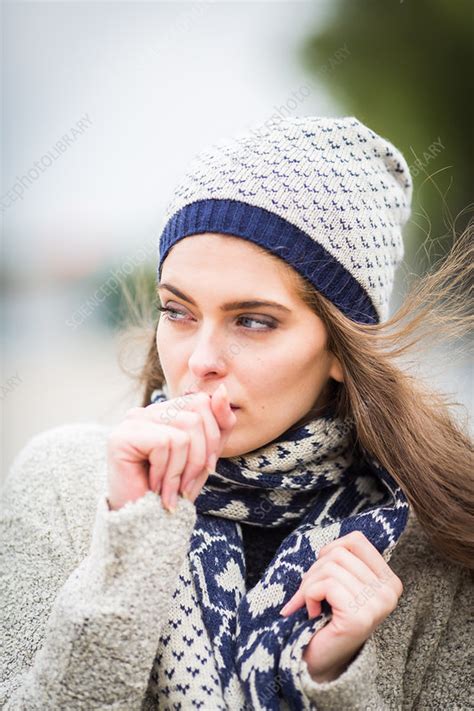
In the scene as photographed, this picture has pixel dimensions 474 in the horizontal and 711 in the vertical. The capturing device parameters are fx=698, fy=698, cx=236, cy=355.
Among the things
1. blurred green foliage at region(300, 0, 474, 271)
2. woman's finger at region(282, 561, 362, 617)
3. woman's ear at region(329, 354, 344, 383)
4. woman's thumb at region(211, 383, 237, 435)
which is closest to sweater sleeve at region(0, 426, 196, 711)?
woman's thumb at region(211, 383, 237, 435)

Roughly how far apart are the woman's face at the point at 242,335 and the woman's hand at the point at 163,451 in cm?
18

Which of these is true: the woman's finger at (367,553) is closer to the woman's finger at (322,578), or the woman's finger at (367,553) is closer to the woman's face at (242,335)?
the woman's finger at (322,578)

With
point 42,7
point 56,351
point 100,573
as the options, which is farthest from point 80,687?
point 56,351

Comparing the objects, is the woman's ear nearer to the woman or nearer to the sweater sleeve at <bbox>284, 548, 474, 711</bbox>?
the woman

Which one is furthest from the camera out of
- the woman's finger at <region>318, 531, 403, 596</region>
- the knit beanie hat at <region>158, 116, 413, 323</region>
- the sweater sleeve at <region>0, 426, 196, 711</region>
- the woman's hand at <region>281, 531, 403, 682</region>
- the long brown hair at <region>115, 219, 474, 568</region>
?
the long brown hair at <region>115, 219, 474, 568</region>

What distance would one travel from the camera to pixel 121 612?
152 cm

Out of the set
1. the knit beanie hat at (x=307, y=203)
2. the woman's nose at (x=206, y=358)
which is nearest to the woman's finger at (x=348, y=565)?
the woman's nose at (x=206, y=358)

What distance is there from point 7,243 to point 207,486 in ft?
25.2

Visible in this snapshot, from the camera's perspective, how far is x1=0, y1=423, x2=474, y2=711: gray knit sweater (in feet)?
5.07

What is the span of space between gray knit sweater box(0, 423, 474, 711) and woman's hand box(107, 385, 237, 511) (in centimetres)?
4

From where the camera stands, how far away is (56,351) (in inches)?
363

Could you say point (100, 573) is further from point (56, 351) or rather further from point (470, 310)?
point (56, 351)

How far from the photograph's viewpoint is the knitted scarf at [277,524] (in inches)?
67.6

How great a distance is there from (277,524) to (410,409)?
1.72ft
